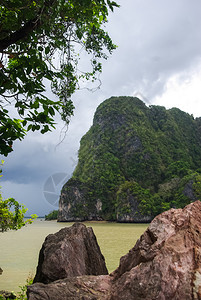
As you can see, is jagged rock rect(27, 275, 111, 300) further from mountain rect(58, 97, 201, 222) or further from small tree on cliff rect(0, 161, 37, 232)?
mountain rect(58, 97, 201, 222)

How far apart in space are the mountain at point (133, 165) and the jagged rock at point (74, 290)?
57.0m

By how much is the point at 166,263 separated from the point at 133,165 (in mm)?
74606

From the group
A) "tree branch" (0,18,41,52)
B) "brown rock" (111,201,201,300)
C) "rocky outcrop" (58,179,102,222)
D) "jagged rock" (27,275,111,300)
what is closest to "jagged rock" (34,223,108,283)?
"jagged rock" (27,275,111,300)

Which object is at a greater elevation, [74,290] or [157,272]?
[157,272]

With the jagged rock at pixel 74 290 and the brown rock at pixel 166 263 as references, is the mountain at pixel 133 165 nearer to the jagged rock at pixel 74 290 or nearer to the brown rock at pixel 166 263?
the brown rock at pixel 166 263

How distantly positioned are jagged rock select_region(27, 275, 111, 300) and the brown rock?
16 cm

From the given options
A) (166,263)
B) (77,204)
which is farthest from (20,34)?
(77,204)

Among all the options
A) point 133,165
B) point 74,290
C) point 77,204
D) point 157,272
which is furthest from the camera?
point 133,165

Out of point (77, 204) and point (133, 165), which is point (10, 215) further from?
point (133, 165)

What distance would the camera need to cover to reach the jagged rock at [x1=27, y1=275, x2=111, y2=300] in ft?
8.55

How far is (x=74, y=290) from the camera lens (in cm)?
270

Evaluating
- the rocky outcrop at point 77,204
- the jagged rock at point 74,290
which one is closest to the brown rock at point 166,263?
the jagged rock at point 74,290

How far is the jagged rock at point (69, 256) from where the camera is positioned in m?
3.89

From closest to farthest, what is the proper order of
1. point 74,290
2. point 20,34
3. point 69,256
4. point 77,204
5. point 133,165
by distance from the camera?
1. point 74,290
2. point 20,34
3. point 69,256
4. point 77,204
5. point 133,165
